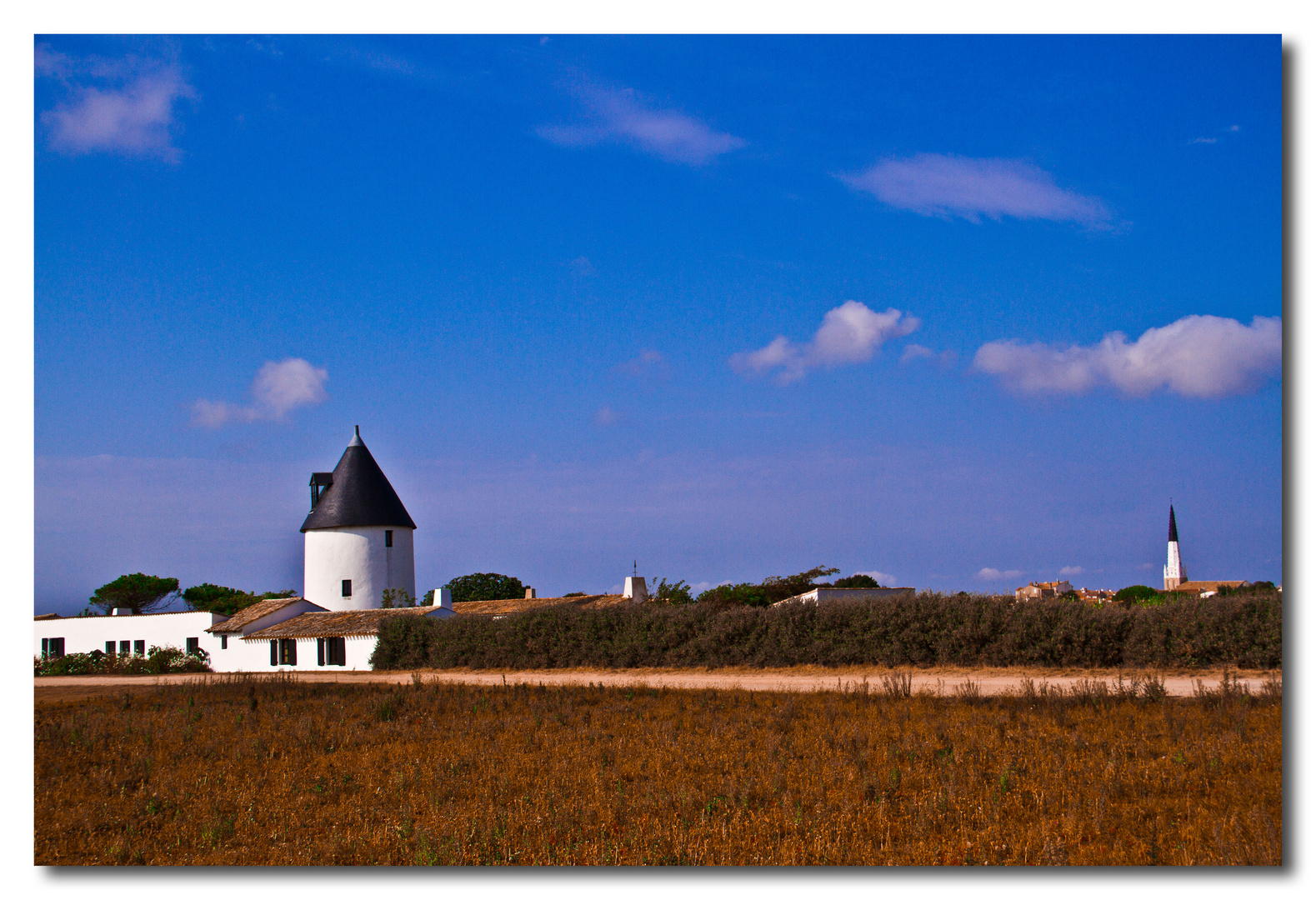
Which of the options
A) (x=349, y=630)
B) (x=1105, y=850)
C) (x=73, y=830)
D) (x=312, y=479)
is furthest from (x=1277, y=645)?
(x=312, y=479)

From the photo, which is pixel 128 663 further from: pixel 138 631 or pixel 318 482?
pixel 318 482

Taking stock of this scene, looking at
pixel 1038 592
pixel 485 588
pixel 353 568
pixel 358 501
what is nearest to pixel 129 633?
pixel 353 568

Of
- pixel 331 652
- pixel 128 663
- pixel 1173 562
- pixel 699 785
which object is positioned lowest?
pixel 128 663

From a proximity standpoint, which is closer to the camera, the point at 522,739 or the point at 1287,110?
the point at 1287,110

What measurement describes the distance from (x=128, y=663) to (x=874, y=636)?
29.1 meters

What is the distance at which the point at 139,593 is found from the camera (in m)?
44.6

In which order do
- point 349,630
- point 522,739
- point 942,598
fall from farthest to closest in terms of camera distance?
point 349,630 → point 942,598 → point 522,739

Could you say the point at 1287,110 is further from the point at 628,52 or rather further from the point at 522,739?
the point at 522,739

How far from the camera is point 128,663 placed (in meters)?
34.5

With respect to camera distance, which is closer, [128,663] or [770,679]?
[770,679]

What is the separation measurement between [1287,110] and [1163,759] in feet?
19.0

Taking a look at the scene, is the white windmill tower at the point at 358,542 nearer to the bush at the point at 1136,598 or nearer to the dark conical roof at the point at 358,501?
the dark conical roof at the point at 358,501

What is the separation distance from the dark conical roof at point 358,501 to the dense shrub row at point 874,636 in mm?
11606
